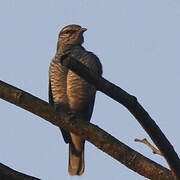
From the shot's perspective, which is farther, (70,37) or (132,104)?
(70,37)

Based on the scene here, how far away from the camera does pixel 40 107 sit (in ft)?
12.6

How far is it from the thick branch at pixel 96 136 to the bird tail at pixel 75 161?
12.0ft

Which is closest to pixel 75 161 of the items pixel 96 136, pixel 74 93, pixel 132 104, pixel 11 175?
pixel 74 93

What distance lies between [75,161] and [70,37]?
237 centimetres

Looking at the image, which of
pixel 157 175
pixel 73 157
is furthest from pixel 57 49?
pixel 157 175

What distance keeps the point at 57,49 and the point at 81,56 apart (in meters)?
1.19

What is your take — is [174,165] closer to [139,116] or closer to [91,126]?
[139,116]

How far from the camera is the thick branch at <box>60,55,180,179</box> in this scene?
9.23 ft

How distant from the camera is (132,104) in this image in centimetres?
289

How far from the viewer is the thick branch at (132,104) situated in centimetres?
281

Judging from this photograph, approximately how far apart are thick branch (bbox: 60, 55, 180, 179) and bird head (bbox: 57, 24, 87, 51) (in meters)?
5.51

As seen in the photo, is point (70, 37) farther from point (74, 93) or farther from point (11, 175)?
point (11, 175)

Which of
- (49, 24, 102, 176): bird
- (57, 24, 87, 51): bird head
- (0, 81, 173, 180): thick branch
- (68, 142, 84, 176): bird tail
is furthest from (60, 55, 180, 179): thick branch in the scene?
(57, 24, 87, 51): bird head

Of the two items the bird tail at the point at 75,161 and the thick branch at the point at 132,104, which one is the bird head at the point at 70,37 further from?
the thick branch at the point at 132,104
